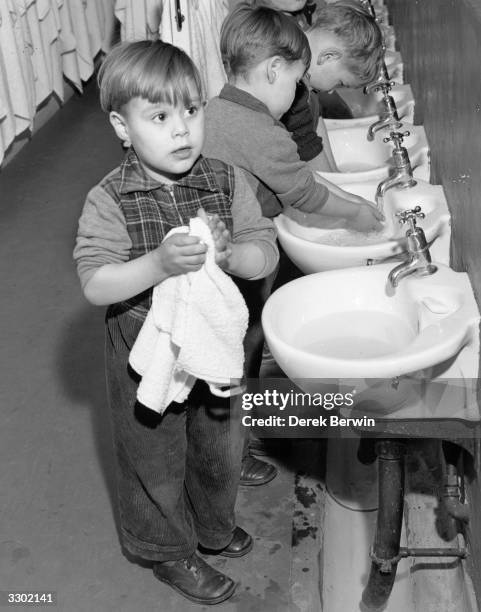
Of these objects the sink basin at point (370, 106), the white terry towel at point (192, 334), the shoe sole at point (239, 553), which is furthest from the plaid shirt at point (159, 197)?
the sink basin at point (370, 106)

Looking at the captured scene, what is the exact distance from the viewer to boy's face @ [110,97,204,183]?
A: 1.48 m

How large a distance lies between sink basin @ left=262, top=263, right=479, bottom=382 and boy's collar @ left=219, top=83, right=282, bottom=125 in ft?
1.26

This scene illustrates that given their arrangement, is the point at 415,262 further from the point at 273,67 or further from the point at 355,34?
the point at 355,34

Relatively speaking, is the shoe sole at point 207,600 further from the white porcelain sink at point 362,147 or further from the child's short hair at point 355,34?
the child's short hair at point 355,34

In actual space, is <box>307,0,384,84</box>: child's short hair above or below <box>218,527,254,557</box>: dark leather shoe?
above

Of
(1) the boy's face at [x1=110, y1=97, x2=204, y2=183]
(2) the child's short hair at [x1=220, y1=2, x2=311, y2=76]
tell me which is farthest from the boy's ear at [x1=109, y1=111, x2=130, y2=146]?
(2) the child's short hair at [x1=220, y1=2, x2=311, y2=76]

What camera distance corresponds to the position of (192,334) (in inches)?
60.2

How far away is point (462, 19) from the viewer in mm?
1824

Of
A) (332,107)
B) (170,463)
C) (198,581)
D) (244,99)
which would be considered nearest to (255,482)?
(198,581)

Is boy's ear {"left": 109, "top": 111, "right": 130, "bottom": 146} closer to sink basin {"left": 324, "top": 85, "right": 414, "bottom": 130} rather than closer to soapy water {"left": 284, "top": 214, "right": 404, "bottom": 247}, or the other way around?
soapy water {"left": 284, "top": 214, "right": 404, "bottom": 247}

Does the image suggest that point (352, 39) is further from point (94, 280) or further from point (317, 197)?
point (94, 280)

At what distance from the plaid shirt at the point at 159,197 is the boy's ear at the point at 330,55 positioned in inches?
30.5

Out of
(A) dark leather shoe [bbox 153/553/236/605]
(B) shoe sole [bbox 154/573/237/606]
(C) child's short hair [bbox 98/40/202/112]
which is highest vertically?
(C) child's short hair [bbox 98/40/202/112]

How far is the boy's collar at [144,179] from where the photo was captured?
1.56m
